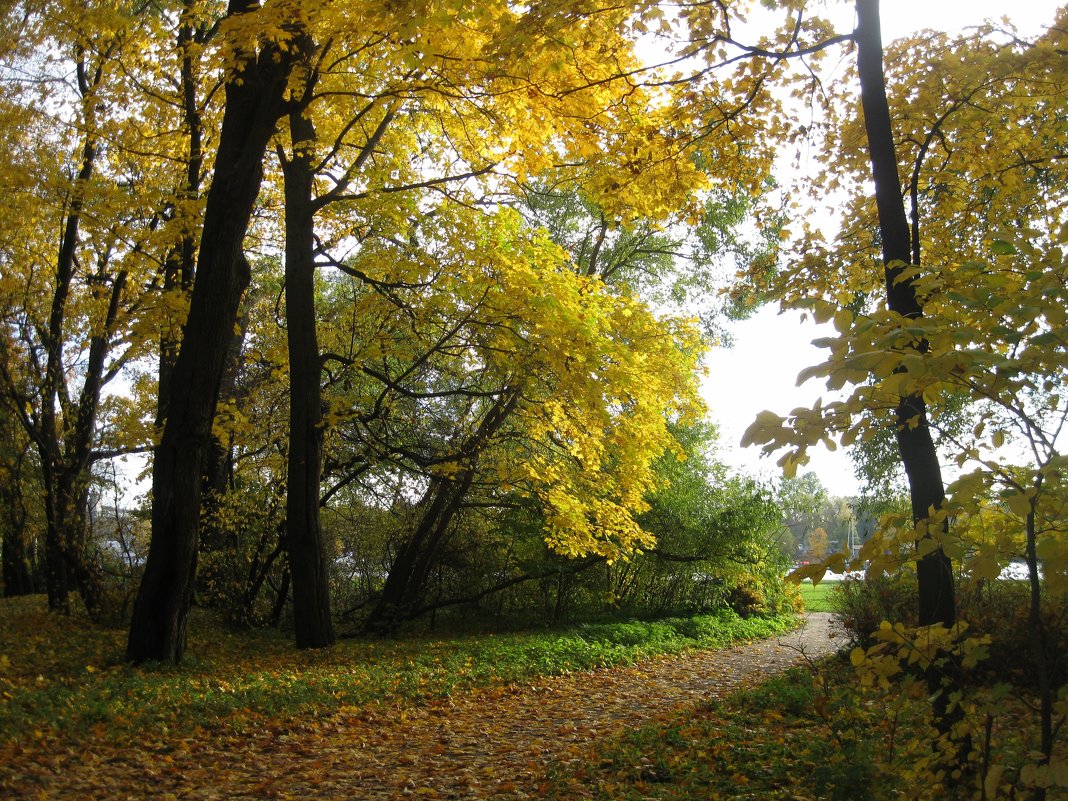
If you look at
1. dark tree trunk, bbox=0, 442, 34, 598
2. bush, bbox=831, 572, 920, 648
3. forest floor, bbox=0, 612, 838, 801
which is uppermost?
dark tree trunk, bbox=0, 442, 34, 598

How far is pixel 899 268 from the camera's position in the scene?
4852mm

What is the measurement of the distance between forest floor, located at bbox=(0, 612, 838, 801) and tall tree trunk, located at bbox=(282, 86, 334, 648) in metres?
2.78

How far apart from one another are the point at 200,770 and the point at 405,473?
9.68m

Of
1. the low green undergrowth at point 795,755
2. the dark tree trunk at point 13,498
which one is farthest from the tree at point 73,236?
the low green undergrowth at point 795,755

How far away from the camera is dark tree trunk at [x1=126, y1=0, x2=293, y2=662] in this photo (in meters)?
8.56

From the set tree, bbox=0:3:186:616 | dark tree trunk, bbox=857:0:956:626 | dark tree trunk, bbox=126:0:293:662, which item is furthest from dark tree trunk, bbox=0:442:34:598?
dark tree trunk, bbox=857:0:956:626

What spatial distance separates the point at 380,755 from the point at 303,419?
5.27 metres

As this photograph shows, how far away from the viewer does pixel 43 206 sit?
1148 centimetres

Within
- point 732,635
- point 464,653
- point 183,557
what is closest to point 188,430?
point 183,557

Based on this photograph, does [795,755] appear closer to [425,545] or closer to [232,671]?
[232,671]

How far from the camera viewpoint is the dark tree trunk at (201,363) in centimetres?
856

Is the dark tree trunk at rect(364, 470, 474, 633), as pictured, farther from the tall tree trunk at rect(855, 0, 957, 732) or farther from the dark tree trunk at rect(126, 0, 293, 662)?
the tall tree trunk at rect(855, 0, 957, 732)

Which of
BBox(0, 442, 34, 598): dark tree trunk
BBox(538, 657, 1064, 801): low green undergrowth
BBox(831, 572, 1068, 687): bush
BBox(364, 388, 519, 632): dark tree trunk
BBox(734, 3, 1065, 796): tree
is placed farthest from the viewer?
BBox(364, 388, 519, 632): dark tree trunk

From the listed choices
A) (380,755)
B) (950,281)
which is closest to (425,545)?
(380,755)
